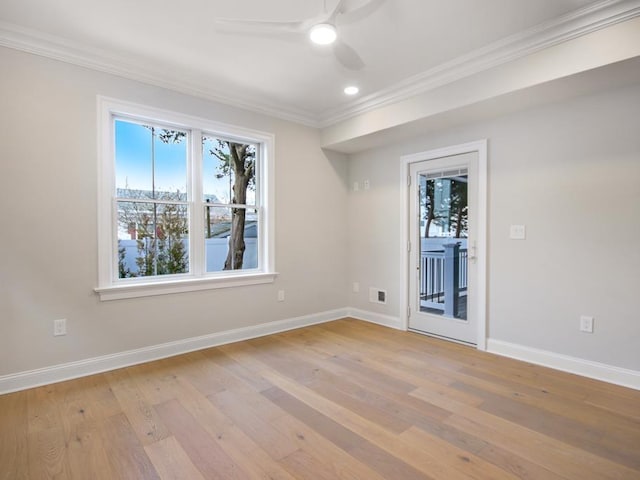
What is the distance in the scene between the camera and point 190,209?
3561 millimetres

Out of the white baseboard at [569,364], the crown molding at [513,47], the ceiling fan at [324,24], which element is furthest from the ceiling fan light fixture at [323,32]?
the white baseboard at [569,364]

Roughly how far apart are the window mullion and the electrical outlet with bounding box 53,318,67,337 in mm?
1141

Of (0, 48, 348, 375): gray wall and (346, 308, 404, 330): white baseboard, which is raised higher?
(0, 48, 348, 375): gray wall

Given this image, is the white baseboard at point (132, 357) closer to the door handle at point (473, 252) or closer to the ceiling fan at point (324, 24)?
the door handle at point (473, 252)

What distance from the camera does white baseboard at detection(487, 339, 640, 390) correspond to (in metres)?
2.64

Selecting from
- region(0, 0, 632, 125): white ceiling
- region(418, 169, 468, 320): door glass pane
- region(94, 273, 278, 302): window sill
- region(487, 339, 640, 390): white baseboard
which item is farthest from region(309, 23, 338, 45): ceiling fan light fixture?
region(487, 339, 640, 390): white baseboard

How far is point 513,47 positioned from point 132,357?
163 inches

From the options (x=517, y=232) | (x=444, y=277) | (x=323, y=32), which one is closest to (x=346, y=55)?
(x=323, y=32)

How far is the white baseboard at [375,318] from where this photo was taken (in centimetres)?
430

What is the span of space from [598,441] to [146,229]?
12.4 ft

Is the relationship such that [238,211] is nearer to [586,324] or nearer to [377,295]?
[377,295]

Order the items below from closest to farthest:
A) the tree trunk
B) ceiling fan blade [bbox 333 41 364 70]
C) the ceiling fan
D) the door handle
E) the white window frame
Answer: the ceiling fan < ceiling fan blade [bbox 333 41 364 70] < the white window frame < the door handle < the tree trunk

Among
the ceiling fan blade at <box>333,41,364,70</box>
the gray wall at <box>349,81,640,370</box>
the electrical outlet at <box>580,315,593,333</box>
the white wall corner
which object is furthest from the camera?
the white wall corner

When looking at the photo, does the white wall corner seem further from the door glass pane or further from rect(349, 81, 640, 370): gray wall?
rect(349, 81, 640, 370): gray wall
